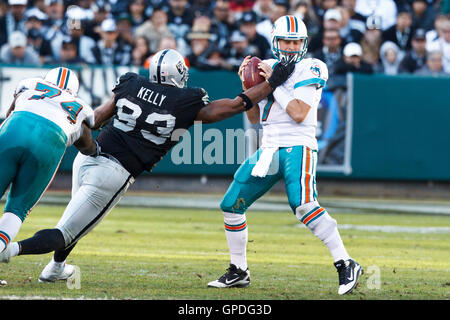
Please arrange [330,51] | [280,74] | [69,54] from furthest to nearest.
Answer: [69,54] → [330,51] → [280,74]

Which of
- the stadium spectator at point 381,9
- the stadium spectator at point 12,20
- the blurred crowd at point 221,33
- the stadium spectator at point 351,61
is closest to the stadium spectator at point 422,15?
the blurred crowd at point 221,33

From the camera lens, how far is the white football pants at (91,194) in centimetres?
580

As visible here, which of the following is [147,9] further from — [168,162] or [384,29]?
[384,29]

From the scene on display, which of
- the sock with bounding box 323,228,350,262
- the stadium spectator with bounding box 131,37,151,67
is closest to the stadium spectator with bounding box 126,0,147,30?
the stadium spectator with bounding box 131,37,151,67

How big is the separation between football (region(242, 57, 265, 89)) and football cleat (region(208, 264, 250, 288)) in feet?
4.55

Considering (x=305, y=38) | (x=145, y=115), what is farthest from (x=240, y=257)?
(x=305, y=38)

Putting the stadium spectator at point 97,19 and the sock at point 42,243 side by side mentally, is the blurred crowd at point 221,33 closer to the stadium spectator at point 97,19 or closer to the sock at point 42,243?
the stadium spectator at point 97,19

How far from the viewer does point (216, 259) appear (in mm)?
7664

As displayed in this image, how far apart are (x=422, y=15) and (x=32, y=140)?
10.9 meters

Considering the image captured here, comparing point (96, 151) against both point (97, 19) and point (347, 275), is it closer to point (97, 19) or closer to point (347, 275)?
point (347, 275)

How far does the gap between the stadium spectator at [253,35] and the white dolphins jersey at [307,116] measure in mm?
7966

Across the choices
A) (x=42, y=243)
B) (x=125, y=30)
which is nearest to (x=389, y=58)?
(x=125, y=30)

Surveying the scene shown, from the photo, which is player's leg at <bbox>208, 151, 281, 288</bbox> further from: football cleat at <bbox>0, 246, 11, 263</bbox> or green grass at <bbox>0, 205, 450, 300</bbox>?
football cleat at <bbox>0, 246, 11, 263</bbox>

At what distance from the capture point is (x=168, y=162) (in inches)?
544
